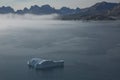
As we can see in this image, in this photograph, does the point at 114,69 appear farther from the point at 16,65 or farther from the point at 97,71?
the point at 16,65

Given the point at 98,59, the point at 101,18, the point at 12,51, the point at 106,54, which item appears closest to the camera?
the point at 98,59

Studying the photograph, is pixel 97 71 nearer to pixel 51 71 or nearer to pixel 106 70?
pixel 106 70

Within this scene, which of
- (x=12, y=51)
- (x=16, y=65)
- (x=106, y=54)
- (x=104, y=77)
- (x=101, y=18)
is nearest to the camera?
(x=104, y=77)

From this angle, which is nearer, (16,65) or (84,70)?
(84,70)

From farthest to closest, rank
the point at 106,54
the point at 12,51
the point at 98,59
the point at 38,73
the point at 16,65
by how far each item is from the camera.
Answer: the point at 12,51
the point at 106,54
the point at 98,59
the point at 16,65
the point at 38,73

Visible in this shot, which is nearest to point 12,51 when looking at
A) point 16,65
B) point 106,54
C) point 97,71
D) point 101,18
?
point 16,65

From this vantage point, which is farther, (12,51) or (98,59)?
(12,51)

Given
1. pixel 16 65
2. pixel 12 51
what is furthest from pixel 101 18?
pixel 16 65

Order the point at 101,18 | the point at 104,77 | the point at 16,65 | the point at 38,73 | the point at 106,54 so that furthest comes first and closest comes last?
the point at 101,18 → the point at 106,54 → the point at 16,65 → the point at 38,73 → the point at 104,77
